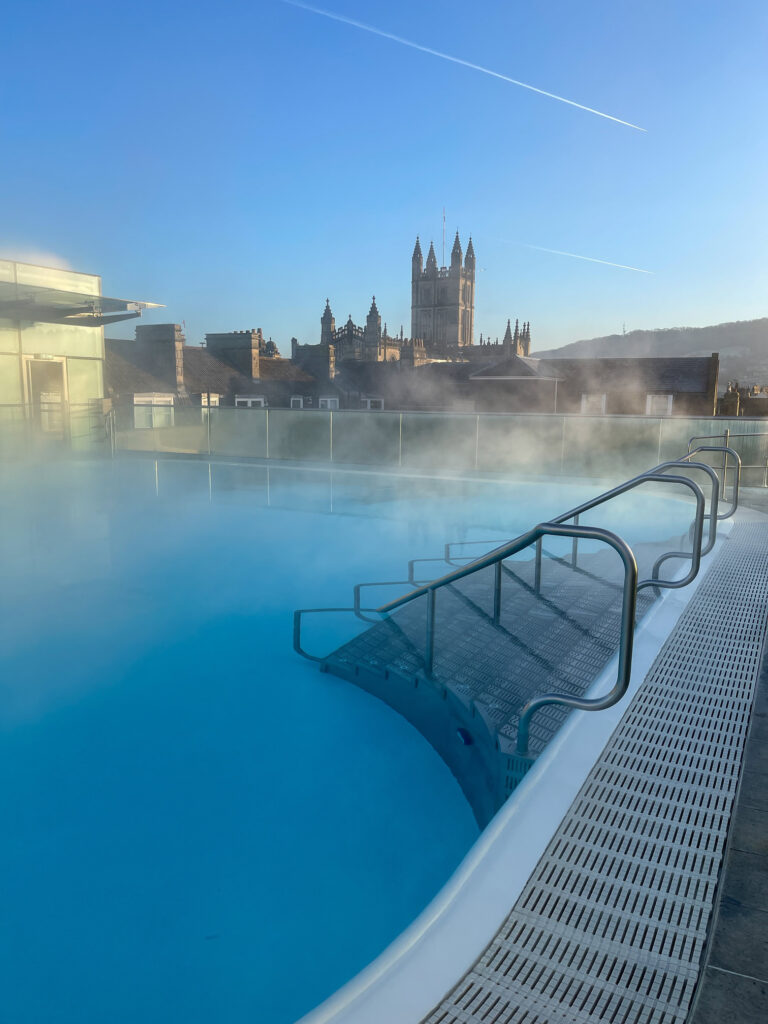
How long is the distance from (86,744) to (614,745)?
129 inches

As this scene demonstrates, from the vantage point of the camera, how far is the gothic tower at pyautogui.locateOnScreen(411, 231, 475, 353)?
90312 mm

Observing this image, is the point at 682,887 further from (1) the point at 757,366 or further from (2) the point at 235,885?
(1) the point at 757,366

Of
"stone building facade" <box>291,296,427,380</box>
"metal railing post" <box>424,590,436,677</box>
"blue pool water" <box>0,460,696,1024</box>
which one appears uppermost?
"stone building facade" <box>291,296,427,380</box>

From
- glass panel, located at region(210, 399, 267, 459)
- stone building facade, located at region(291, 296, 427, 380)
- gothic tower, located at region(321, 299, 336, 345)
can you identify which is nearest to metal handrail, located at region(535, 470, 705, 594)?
glass panel, located at region(210, 399, 267, 459)

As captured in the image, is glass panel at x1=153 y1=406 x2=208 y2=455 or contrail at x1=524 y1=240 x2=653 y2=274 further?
contrail at x1=524 y1=240 x2=653 y2=274

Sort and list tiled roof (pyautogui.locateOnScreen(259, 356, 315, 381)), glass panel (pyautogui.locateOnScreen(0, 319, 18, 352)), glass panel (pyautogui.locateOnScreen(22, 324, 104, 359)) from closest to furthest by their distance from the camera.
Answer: glass panel (pyautogui.locateOnScreen(0, 319, 18, 352)), glass panel (pyautogui.locateOnScreen(22, 324, 104, 359)), tiled roof (pyautogui.locateOnScreen(259, 356, 315, 381))

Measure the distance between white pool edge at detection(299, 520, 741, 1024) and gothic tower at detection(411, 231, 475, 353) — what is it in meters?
89.4

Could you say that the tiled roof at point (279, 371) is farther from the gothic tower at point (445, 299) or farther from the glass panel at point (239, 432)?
the gothic tower at point (445, 299)

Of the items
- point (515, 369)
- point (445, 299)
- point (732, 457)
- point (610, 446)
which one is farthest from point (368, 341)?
point (732, 457)

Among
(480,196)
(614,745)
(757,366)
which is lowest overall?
(614,745)

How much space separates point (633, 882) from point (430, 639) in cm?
205

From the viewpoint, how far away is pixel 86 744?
4.20 metres

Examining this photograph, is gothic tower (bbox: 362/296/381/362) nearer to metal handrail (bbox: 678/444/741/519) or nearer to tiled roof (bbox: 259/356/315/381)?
tiled roof (bbox: 259/356/315/381)

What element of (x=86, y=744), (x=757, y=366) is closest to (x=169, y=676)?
(x=86, y=744)
